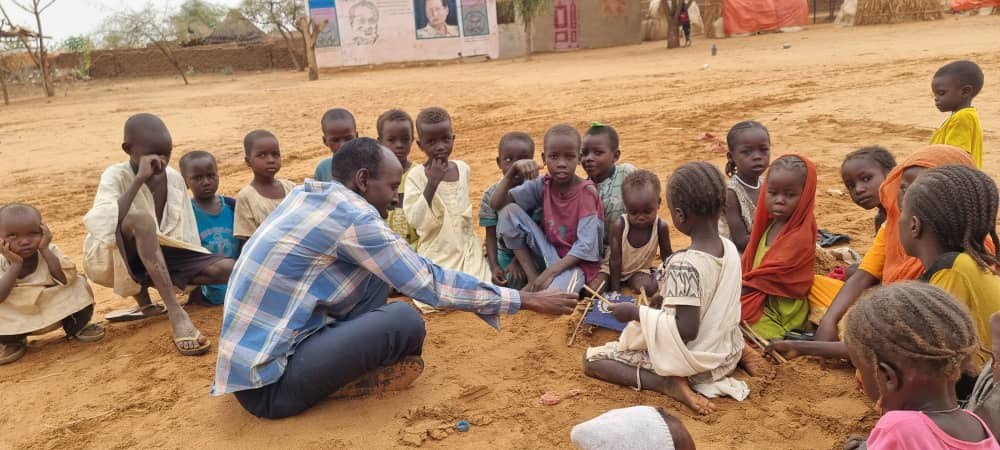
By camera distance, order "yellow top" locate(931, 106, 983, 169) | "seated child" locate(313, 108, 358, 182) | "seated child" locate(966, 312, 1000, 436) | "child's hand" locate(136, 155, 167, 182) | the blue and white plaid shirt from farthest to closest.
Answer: "seated child" locate(313, 108, 358, 182)
"yellow top" locate(931, 106, 983, 169)
"child's hand" locate(136, 155, 167, 182)
the blue and white plaid shirt
"seated child" locate(966, 312, 1000, 436)

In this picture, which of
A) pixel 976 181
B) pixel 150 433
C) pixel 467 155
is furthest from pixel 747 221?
pixel 467 155

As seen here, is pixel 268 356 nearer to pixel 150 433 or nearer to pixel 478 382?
pixel 150 433

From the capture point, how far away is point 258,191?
14.2 ft

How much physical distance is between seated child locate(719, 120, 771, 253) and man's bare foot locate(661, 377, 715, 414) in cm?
132

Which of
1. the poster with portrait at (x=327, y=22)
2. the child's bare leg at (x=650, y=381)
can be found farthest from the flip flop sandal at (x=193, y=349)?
the poster with portrait at (x=327, y=22)

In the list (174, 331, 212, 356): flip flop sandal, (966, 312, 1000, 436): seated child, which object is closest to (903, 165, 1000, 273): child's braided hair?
(966, 312, 1000, 436): seated child

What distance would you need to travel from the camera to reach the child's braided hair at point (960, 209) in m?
2.28

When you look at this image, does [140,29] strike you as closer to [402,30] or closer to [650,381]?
[402,30]

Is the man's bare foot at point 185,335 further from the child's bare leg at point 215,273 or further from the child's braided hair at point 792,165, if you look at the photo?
the child's braided hair at point 792,165

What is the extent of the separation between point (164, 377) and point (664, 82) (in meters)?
10.8

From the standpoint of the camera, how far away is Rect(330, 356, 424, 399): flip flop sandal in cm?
300

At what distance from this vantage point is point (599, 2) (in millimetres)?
24781

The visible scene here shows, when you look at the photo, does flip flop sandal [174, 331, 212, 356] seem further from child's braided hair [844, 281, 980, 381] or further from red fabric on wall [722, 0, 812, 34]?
red fabric on wall [722, 0, 812, 34]

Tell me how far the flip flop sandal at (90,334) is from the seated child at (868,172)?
162 inches
